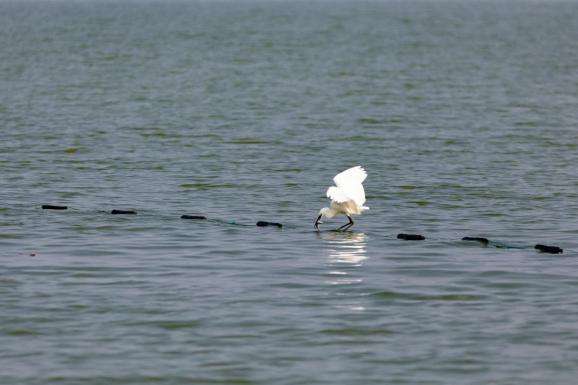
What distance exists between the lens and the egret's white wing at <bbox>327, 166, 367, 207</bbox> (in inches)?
773

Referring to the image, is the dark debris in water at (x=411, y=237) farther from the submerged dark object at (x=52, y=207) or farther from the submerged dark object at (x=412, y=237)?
the submerged dark object at (x=52, y=207)

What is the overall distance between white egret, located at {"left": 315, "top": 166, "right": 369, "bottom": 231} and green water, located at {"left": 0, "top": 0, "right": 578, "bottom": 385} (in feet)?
1.50

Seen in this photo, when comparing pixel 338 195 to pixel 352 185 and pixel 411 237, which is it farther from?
pixel 411 237

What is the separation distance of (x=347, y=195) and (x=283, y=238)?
3.75 feet

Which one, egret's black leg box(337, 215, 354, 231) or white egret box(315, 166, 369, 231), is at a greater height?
white egret box(315, 166, 369, 231)

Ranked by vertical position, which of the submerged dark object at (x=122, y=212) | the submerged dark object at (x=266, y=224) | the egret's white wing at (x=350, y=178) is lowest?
the submerged dark object at (x=266, y=224)

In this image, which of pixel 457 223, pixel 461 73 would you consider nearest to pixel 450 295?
pixel 457 223

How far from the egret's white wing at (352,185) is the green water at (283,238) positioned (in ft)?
2.10

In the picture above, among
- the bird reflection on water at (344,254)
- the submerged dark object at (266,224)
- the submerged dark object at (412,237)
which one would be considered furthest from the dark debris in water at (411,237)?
the submerged dark object at (266,224)

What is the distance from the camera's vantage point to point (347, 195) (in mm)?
A: 19594

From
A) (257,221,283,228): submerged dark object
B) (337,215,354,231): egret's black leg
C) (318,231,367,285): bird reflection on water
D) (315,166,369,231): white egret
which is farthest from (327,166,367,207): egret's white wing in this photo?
(257,221,283,228): submerged dark object

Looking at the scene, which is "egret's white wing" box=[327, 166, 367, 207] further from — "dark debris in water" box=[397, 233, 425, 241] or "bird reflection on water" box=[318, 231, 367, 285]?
"dark debris in water" box=[397, 233, 425, 241]

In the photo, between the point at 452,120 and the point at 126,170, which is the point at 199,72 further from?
the point at 126,170

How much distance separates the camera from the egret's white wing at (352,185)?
64.4 feet
